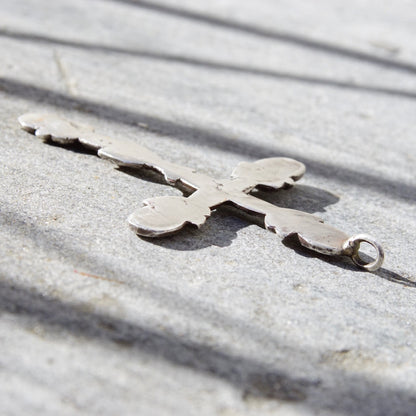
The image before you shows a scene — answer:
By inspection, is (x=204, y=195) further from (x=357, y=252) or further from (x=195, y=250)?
(x=357, y=252)

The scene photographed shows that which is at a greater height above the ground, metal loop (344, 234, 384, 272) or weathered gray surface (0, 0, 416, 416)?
metal loop (344, 234, 384, 272)

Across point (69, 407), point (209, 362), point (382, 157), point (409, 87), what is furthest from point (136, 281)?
point (409, 87)

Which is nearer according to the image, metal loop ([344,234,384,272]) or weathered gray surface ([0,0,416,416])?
weathered gray surface ([0,0,416,416])

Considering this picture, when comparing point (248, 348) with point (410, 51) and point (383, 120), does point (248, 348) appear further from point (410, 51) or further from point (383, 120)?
point (410, 51)

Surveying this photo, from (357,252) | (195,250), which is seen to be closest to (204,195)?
(195,250)

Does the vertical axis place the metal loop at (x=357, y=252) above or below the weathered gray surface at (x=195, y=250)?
above

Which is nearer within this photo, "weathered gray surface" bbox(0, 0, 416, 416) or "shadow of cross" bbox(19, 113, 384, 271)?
"weathered gray surface" bbox(0, 0, 416, 416)
